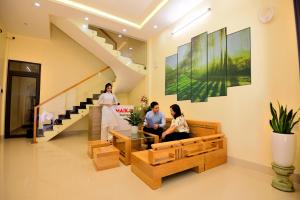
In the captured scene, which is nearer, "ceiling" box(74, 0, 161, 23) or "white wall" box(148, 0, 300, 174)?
"white wall" box(148, 0, 300, 174)

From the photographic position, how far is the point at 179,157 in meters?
2.38

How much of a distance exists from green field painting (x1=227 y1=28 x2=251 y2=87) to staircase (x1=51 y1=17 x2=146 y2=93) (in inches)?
132

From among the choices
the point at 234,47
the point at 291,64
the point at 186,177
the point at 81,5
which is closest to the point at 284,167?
the point at 186,177

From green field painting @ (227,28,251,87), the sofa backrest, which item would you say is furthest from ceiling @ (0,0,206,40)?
the sofa backrest

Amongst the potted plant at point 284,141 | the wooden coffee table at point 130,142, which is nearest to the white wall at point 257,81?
the potted plant at point 284,141

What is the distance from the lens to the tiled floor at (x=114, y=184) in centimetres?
193

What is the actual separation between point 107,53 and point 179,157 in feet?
14.7

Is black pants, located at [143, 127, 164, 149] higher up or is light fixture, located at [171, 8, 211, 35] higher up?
light fixture, located at [171, 8, 211, 35]

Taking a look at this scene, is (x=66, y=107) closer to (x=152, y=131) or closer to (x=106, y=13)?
(x=106, y=13)

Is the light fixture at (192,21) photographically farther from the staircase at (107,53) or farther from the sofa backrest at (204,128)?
the sofa backrest at (204,128)

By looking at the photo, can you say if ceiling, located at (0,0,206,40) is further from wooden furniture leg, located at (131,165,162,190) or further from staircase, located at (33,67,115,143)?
wooden furniture leg, located at (131,165,162,190)

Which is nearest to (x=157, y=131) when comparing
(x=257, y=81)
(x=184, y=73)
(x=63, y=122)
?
(x=184, y=73)

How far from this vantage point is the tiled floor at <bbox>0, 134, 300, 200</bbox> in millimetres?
1935

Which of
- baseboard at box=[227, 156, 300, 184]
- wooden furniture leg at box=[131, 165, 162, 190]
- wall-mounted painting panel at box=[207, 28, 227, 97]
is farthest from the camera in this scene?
wall-mounted painting panel at box=[207, 28, 227, 97]
